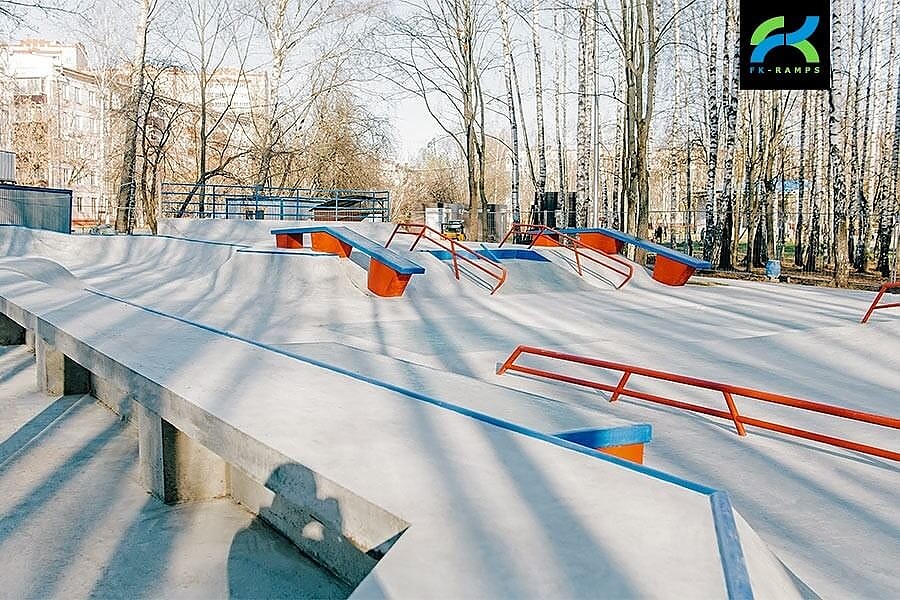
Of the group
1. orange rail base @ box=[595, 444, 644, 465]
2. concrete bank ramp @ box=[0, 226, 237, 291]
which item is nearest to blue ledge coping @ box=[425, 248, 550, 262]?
concrete bank ramp @ box=[0, 226, 237, 291]

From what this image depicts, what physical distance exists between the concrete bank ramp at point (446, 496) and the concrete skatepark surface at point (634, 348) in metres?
0.03

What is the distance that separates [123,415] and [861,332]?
22.9 ft

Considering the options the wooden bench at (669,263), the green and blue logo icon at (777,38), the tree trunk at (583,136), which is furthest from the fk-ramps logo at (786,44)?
the tree trunk at (583,136)

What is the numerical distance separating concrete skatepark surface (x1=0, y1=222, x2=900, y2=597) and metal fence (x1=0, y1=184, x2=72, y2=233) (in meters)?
6.76

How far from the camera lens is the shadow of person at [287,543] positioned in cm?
300

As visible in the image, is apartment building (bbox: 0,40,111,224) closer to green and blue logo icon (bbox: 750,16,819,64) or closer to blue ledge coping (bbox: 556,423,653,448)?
green and blue logo icon (bbox: 750,16,819,64)

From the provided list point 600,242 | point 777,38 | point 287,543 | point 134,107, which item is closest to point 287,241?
point 600,242

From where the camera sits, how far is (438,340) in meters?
8.66

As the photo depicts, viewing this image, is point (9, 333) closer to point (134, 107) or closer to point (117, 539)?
point (117, 539)

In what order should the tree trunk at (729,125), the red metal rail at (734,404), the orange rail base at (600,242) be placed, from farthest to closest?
the tree trunk at (729,125)
the orange rail base at (600,242)
the red metal rail at (734,404)

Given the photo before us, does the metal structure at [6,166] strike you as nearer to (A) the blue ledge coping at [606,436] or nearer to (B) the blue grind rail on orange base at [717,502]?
(B) the blue grind rail on orange base at [717,502]

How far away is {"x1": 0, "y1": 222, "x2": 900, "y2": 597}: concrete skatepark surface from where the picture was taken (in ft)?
11.9

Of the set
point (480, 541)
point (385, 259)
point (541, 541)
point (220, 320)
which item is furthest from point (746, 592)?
point (385, 259)

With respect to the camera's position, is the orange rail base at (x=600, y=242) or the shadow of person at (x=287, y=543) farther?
the orange rail base at (x=600, y=242)
